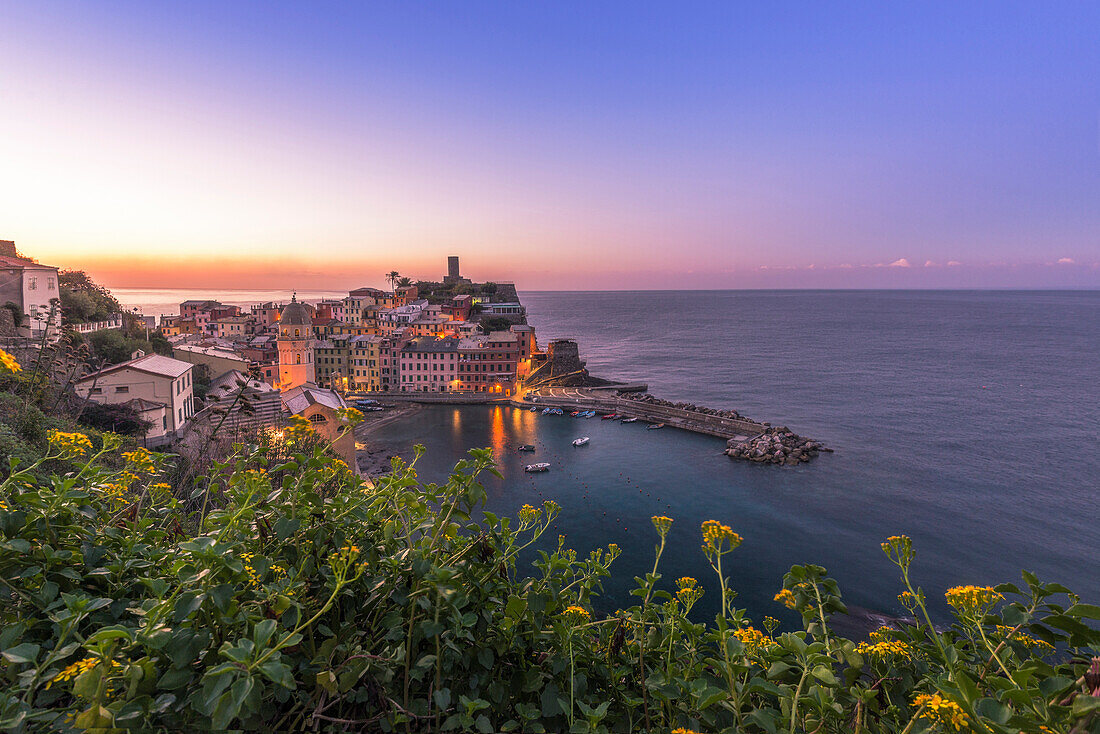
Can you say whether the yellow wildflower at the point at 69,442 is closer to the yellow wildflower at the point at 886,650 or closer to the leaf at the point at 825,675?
the leaf at the point at 825,675

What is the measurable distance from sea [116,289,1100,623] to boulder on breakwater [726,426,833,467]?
3.29 ft

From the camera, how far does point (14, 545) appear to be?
1293mm

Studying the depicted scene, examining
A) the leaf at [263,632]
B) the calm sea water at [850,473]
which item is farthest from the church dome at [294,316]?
the leaf at [263,632]

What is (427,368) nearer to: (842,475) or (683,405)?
(683,405)

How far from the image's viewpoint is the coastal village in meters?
21.0

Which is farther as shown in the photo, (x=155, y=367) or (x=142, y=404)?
(x=155, y=367)

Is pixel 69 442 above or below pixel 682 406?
above

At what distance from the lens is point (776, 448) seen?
38.5 m

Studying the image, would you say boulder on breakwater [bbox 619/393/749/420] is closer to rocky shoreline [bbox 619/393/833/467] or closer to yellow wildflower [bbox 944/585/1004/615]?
rocky shoreline [bbox 619/393/833/467]

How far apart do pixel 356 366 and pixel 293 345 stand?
57.1ft

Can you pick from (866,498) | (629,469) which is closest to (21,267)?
(629,469)

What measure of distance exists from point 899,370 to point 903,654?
3423 inches

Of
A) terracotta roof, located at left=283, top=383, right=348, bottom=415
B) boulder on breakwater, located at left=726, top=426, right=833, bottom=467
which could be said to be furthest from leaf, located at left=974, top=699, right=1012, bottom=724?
boulder on breakwater, located at left=726, top=426, right=833, bottom=467

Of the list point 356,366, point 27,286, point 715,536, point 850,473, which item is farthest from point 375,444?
point 715,536
